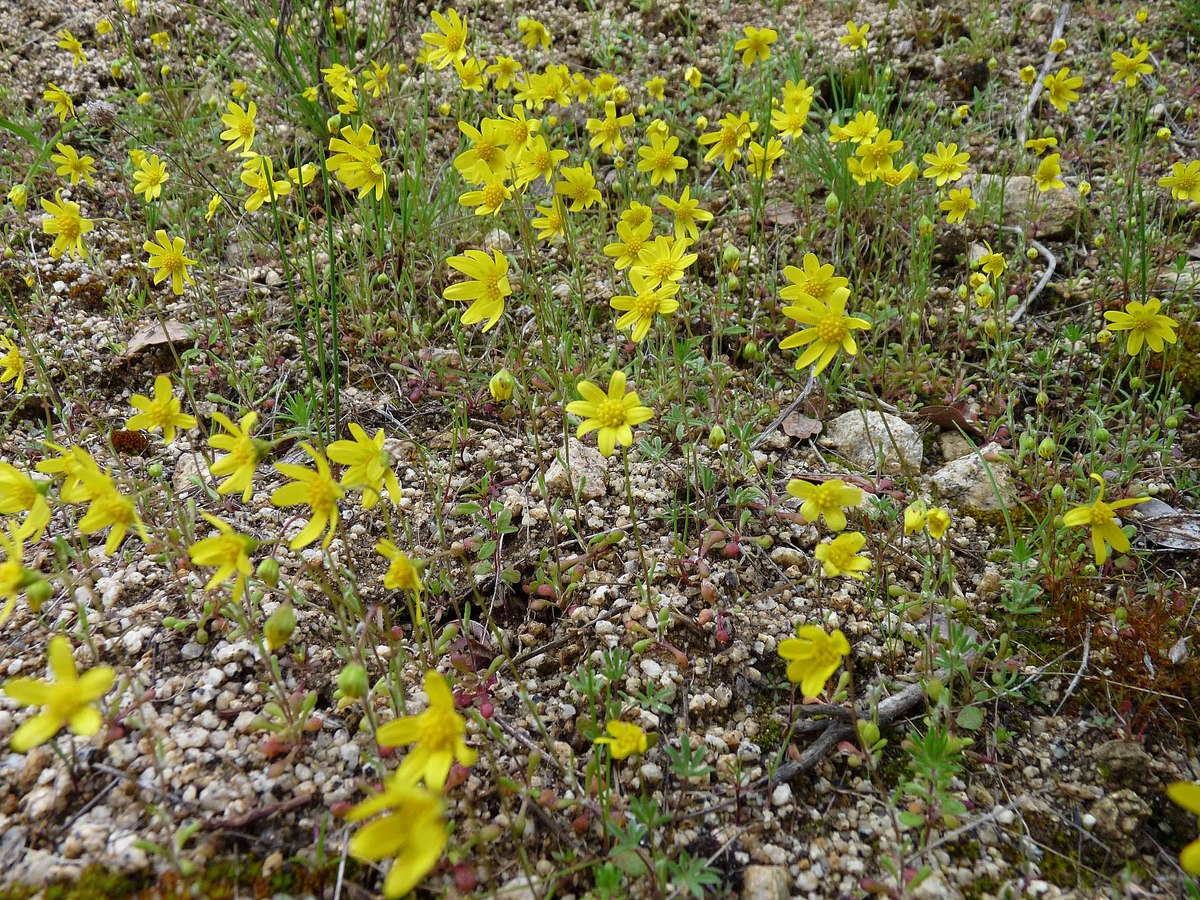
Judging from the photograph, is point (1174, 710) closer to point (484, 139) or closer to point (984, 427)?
point (984, 427)

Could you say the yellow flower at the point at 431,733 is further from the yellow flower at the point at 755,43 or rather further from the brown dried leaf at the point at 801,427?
the yellow flower at the point at 755,43

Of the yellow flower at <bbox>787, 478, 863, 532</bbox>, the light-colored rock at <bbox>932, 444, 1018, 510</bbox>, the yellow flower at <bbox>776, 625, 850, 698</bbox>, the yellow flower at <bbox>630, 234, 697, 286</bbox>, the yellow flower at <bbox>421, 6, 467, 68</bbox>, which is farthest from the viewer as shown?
the yellow flower at <bbox>421, 6, 467, 68</bbox>

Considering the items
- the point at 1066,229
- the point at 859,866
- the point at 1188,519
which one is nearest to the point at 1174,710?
the point at 1188,519

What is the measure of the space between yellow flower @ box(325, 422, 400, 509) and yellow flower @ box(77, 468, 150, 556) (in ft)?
1.57

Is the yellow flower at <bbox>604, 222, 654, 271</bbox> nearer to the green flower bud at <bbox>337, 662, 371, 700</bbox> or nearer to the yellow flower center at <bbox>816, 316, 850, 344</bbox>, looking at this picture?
the yellow flower center at <bbox>816, 316, 850, 344</bbox>

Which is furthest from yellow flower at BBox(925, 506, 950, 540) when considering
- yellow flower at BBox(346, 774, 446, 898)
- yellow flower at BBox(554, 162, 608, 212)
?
yellow flower at BBox(554, 162, 608, 212)

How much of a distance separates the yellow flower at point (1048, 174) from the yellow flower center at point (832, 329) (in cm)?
186

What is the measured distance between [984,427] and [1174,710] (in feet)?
4.19

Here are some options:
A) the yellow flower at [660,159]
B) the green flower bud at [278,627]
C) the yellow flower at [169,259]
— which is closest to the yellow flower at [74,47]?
the yellow flower at [169,259]

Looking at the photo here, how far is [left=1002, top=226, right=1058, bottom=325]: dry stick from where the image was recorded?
139 inches

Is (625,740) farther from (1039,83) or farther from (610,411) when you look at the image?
(1039,83)

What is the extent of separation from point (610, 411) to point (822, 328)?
73 centimetres

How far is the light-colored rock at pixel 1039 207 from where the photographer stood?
12.6 feet

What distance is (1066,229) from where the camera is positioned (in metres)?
3.87
